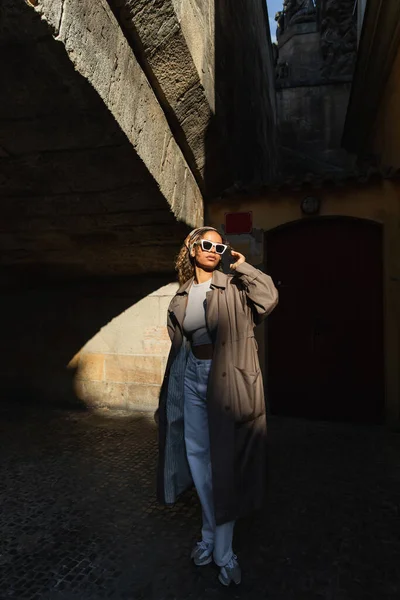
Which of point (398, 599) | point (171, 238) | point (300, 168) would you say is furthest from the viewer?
point (300, 168)

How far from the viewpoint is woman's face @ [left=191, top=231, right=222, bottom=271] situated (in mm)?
2121

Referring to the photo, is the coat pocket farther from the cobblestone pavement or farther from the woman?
the cobblestone pavement

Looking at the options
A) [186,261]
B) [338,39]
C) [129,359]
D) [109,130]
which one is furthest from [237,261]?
[338,39]

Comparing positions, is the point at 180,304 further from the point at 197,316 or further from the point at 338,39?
the point at 338,39

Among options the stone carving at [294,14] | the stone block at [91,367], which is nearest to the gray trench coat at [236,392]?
the stone block at [91,367]

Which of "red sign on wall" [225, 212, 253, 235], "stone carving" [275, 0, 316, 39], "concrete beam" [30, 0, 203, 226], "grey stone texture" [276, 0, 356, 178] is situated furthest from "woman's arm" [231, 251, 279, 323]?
"stone carving" [275, 0, 316, 39]

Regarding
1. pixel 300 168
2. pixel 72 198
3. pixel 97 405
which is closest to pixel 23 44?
pixel 72 198

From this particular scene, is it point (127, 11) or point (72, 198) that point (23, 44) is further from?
point (72, 198)

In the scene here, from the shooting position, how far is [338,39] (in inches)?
406

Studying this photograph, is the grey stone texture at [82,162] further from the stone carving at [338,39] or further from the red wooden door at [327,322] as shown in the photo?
the stone carving at [338,39]

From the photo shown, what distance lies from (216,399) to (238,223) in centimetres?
315

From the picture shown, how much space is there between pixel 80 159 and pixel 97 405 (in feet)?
10.9

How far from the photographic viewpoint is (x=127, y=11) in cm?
253

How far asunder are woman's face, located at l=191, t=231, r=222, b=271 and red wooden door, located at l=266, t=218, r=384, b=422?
9.24 ft
